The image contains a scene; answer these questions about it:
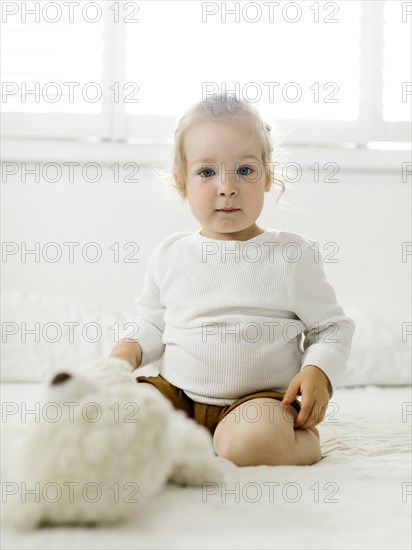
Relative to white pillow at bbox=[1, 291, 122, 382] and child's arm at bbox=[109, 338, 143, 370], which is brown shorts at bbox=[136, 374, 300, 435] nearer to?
child's arm at bbox=[109, 338, 143, 370]

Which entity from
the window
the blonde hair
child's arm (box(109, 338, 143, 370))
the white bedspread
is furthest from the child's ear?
the window

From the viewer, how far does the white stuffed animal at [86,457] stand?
24.3 inches

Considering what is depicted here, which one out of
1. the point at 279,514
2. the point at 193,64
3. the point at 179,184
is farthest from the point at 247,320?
the point at 193,64

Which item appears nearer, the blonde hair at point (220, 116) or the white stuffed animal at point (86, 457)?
the white stuffed animal at point (86, 457)

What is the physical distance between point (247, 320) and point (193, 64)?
132 cm

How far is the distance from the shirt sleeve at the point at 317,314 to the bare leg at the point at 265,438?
0.10 metres

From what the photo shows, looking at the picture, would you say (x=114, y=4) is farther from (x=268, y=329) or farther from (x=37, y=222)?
(x=268, y=329)

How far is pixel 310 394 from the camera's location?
0.93m

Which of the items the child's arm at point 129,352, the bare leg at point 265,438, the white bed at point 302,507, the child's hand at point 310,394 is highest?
the child's arm at point 129,352

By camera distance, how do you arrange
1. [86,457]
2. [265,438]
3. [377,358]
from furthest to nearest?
1. [377,358]
2. [265,438]
3. [86,457]

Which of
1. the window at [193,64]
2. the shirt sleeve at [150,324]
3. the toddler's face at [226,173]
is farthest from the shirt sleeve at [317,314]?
the window at [193,64]

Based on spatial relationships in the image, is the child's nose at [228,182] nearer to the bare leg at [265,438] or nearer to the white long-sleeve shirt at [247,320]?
the white long-sleeve shirt at [247,320]

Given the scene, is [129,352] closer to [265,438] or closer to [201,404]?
[201,404]

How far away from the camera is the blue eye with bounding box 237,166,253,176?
108cm
